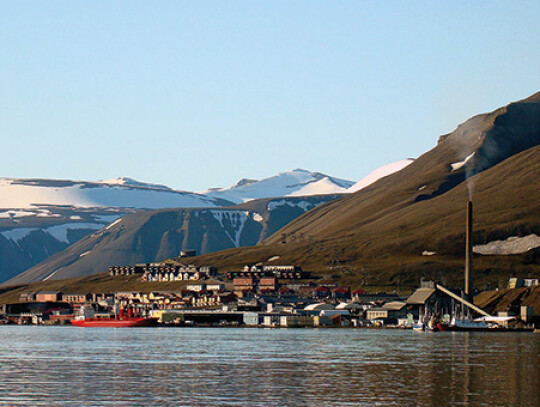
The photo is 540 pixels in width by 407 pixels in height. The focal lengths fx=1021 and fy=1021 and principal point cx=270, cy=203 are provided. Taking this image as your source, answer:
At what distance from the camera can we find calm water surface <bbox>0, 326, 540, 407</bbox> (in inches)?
3027

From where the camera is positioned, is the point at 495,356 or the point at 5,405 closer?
the point at 5,405

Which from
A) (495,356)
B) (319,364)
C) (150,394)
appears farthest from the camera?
(495,356)

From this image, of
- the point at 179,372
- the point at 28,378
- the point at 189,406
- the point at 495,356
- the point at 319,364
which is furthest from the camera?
the point at 495,356

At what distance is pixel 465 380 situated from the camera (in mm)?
90938

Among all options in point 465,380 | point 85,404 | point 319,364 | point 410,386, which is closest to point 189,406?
point 85,404

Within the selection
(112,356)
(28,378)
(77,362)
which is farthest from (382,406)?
(112,356)

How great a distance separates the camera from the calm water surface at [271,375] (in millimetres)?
76875

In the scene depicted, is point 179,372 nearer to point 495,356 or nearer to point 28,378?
point 28,378

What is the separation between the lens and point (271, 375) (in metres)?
95.6

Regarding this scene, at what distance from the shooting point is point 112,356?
123688mm

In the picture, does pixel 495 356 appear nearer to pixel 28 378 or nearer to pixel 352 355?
pixel 352 355

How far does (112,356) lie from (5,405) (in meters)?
51.2

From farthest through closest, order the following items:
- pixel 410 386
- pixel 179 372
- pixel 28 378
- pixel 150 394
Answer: pixel 179 372 → pixel 28 378 → pixel 410 386 → pixel 150 394

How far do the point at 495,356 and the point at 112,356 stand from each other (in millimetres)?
46115
